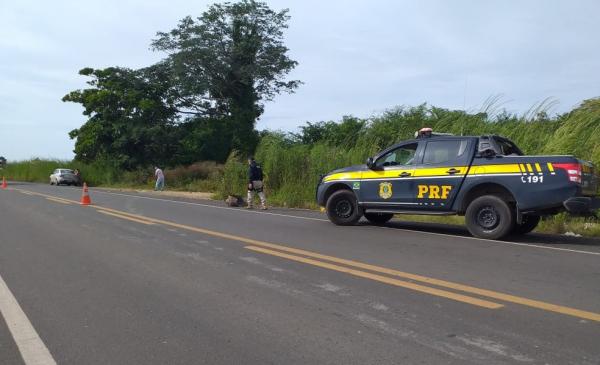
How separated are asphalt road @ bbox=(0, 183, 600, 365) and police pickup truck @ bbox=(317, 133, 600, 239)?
2.00 ft

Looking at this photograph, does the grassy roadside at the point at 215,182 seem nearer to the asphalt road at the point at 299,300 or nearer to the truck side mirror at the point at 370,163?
the asphalt road at the point at 299,300

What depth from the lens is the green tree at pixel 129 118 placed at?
40.2m

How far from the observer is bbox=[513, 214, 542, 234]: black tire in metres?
10.4

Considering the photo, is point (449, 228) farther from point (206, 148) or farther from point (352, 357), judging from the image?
point (206, 148)

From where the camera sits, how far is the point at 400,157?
11.5 m

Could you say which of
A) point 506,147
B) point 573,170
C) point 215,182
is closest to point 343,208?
point 506,147

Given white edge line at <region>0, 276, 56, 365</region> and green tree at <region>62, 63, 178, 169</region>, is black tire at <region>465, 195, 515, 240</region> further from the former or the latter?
green tree at <region>62, 63, 178, 169</region>

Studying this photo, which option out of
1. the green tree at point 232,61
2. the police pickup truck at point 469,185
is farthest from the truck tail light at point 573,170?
the green tree at point 232,61

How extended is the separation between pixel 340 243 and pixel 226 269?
2728 millimetres

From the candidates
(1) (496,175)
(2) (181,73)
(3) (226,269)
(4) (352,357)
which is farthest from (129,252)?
(2) (181,73)

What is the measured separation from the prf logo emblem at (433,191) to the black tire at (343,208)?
173 cm

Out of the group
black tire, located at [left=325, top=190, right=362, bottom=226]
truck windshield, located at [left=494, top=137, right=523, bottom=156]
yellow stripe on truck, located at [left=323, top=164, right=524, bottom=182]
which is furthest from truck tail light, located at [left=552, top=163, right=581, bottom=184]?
black tire, located at [left=325, top=190, right=362, bottom=226]

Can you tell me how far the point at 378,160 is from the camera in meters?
11.7

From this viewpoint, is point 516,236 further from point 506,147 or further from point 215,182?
point 215,182
